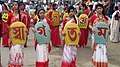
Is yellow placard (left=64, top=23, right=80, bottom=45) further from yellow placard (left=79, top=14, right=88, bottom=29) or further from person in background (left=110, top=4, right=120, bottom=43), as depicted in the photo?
person in background (left=110, top=4, right=120, bottom=43)

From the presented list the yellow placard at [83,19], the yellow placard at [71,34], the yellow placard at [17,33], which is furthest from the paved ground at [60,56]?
the yellow placard at [17,33]

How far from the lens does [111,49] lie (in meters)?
12.0

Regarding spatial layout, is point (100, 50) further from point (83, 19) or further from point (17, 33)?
point (83, 19)

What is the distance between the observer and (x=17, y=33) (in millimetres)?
6836

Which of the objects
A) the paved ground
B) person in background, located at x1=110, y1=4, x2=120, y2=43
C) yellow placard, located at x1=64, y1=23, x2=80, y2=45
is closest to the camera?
yellow placard, located at x1=64, y1=23, x2=80, y2=45

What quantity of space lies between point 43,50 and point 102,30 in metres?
1.39

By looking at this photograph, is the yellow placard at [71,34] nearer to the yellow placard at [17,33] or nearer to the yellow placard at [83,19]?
the yellow placard at [17,33]

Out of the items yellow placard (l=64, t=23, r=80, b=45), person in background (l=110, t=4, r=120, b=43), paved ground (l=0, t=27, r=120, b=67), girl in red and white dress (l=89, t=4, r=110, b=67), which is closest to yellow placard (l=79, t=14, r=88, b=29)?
paved ground (l=0, t=27, r=120, b=67)

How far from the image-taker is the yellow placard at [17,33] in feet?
22.4

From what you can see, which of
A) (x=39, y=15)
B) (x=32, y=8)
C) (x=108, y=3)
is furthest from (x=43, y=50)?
(x=32, y=8)

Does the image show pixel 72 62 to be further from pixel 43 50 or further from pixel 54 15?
pixel 54 15

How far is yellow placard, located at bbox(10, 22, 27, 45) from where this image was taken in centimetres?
684

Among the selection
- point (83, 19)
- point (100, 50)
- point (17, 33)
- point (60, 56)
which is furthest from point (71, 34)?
point (83, 19)

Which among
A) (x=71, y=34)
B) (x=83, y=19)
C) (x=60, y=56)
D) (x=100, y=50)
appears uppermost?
(x=83, y=19)
